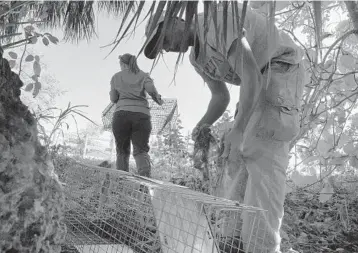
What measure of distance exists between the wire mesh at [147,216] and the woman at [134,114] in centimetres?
131

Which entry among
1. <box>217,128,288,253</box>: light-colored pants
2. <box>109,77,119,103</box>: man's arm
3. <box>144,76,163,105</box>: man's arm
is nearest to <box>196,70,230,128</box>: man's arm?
<box>217,128,288,253</box>: light-colored pants

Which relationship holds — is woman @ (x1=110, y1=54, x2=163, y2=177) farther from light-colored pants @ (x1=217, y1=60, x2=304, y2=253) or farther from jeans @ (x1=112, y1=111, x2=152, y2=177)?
light-colored pants @ (x1=217, y1=60, x2=304, y2=253)

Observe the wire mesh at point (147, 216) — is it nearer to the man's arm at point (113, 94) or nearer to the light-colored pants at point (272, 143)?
the light-colored pants at point (272, 143)


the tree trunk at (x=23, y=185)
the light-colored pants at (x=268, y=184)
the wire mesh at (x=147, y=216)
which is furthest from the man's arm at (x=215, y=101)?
the tree trunk at (x=23, y=185)

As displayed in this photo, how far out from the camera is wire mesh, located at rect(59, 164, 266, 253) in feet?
4.21

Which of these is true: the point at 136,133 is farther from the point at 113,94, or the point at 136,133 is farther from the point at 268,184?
the point at 268,184

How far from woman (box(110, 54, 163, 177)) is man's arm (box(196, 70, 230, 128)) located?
1259 mm

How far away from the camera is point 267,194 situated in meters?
1.82

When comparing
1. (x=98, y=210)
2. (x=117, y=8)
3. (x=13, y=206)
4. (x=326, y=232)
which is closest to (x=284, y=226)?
(x=326, y=232)

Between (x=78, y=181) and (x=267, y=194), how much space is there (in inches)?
44.6

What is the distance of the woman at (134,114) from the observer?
11.6 feet

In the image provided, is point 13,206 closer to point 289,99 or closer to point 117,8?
point 289,99

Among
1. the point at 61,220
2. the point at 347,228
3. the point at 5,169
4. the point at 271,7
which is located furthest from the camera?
the point at 347,228

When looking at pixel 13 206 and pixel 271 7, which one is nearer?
pixel 271 7
